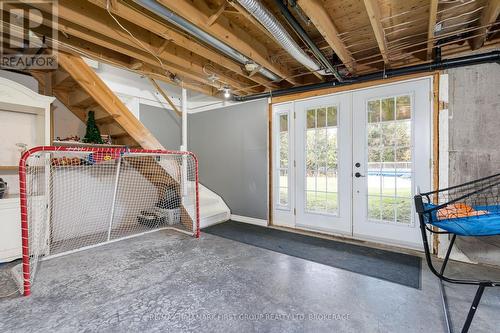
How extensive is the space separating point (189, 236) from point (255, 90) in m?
2.71

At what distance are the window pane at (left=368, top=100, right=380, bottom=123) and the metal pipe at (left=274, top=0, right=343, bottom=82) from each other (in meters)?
0.55

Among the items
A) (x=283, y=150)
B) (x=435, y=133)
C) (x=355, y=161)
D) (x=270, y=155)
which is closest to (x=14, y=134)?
(x=270, y=155)

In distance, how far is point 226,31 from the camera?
229cm

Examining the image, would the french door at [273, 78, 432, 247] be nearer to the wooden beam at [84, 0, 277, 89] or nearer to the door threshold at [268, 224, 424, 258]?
the door threshold at [268, 224, 424, 258]

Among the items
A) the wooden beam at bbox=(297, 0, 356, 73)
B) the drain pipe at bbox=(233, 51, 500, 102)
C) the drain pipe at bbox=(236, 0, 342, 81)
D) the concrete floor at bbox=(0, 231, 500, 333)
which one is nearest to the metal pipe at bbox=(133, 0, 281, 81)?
the drain pipe at bbox=(236, 0, 342, 81)

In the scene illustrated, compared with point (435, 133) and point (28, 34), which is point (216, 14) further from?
point (435, 133)

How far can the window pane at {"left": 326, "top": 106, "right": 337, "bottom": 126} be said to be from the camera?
3.57 metres

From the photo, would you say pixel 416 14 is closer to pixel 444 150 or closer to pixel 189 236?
pixel 444 150

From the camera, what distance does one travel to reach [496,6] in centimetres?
188

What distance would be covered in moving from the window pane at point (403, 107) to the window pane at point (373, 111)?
0.76 ft

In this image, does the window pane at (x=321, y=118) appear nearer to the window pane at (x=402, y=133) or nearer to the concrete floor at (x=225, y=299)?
the window pane at (x=402, y=133)

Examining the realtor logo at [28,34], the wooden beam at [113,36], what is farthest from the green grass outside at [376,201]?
the realtor logo at [28,34]

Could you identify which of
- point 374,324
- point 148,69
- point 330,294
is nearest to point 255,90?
Result: point 148,69

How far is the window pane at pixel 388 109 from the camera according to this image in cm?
313
